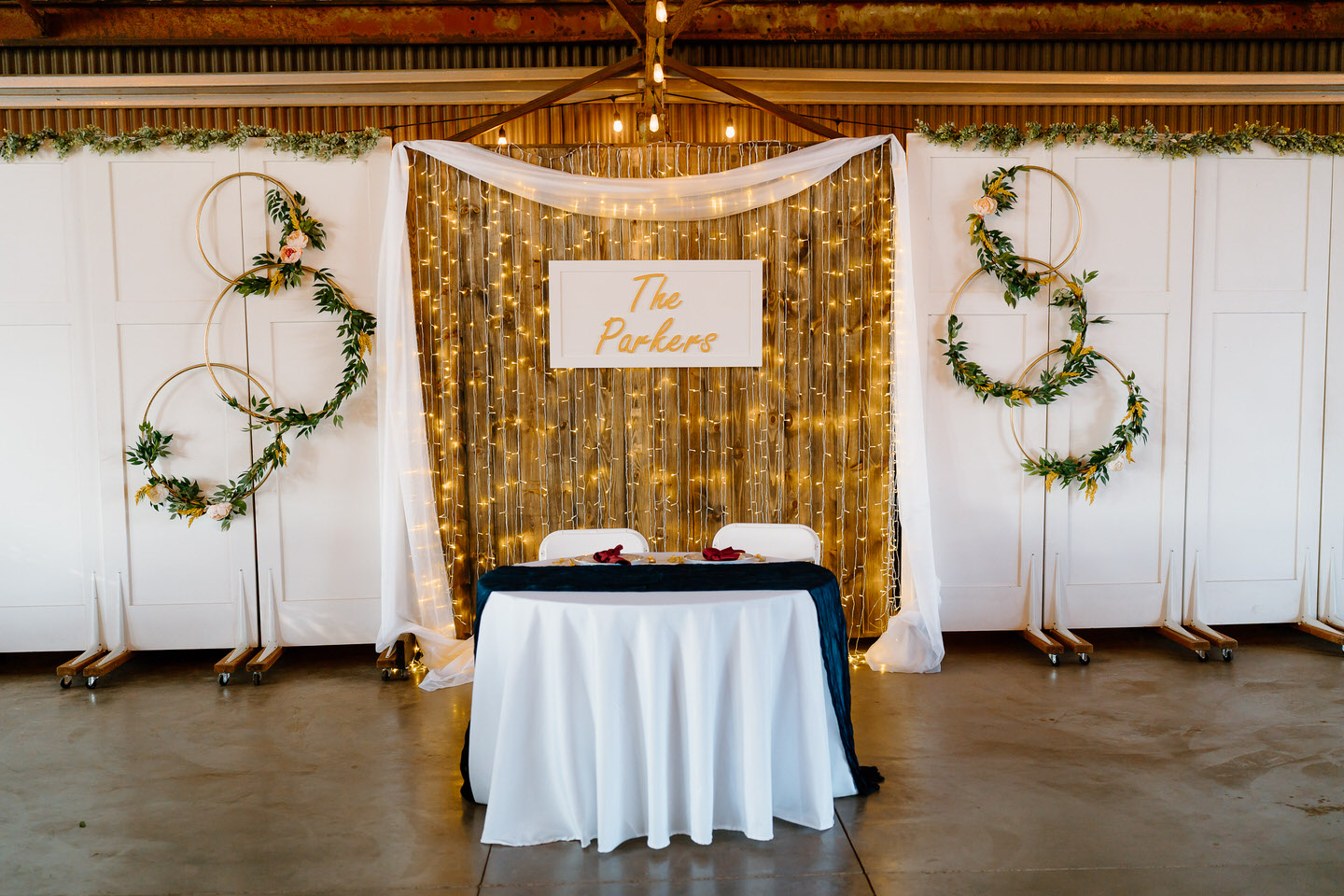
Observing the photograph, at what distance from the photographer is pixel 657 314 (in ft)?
15.6

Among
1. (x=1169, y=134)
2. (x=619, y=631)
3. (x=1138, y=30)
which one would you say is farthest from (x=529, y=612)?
(x=1138, y=30)

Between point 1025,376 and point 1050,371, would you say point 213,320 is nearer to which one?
point 1025,376

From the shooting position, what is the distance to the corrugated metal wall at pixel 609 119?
526 cm

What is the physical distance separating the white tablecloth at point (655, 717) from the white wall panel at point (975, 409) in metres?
2.35

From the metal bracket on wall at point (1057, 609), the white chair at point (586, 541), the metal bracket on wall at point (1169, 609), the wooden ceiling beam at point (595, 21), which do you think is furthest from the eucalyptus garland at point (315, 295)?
the metal bracket on wall at point (1169, 609)

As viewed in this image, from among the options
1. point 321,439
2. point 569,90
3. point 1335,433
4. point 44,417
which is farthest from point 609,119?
point 1335,433

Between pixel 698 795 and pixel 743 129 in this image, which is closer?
pixel 698 795

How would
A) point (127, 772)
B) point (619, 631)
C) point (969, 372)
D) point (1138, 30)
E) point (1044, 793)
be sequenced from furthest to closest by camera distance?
1. point (1138, 30)
2. point (969, 372)
3. point (127, 772)
4. point (1044, 793)
5. point (619, 631)

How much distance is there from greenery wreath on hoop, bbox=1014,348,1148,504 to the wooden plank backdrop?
86cm

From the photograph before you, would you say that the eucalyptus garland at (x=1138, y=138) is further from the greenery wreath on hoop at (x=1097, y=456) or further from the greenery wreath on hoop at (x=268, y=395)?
the greenery wreath on hoop at (x=268, y=395)

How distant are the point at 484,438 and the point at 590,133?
201cm

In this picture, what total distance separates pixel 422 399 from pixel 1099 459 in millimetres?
3749

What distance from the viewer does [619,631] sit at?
2.75 metres

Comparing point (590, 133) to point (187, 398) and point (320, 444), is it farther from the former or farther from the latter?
point (187, 398)
